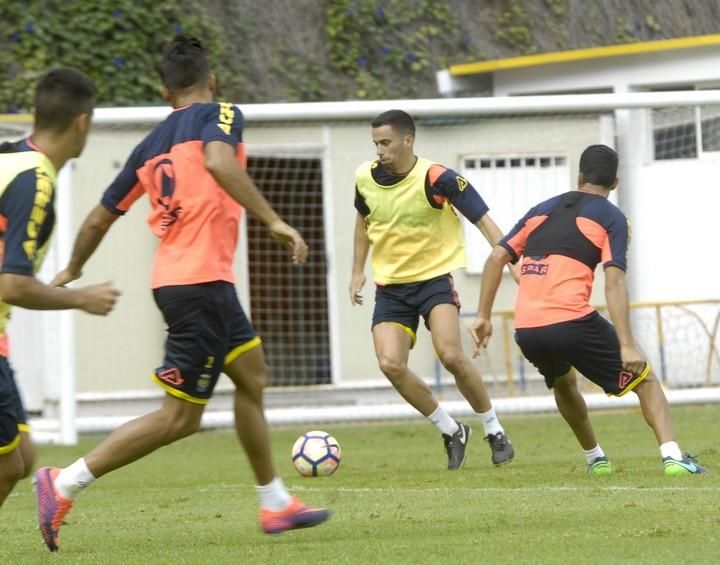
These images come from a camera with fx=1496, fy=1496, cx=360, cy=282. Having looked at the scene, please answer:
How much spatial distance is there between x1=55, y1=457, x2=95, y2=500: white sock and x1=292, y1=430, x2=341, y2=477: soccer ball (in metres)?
3.04

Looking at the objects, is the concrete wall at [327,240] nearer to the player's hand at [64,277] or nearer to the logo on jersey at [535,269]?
the logo on jersey at [535,269]

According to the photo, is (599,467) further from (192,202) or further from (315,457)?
(192,202)

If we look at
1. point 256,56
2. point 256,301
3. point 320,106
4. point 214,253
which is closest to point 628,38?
point 256,56

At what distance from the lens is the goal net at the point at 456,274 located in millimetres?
14234

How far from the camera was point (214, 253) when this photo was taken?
5.97 meters

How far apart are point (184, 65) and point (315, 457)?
3.36 metres

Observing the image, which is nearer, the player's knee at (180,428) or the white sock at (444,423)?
the player's knee at (180,428)

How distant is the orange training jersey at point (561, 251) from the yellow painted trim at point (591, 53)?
8428 mm

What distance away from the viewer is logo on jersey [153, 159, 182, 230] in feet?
19.7

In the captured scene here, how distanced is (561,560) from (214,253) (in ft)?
6.06

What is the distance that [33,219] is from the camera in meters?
4.94

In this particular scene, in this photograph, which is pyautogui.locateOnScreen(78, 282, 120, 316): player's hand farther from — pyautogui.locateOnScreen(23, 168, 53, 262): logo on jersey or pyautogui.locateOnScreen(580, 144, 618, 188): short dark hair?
pyautogui.locateOnScreen(580, 144, 618, 188): short dark hair

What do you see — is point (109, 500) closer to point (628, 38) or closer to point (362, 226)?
point (362, 226)

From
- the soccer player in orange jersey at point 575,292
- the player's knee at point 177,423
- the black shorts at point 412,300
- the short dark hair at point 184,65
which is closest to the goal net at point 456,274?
the black shorts at point 412,300
